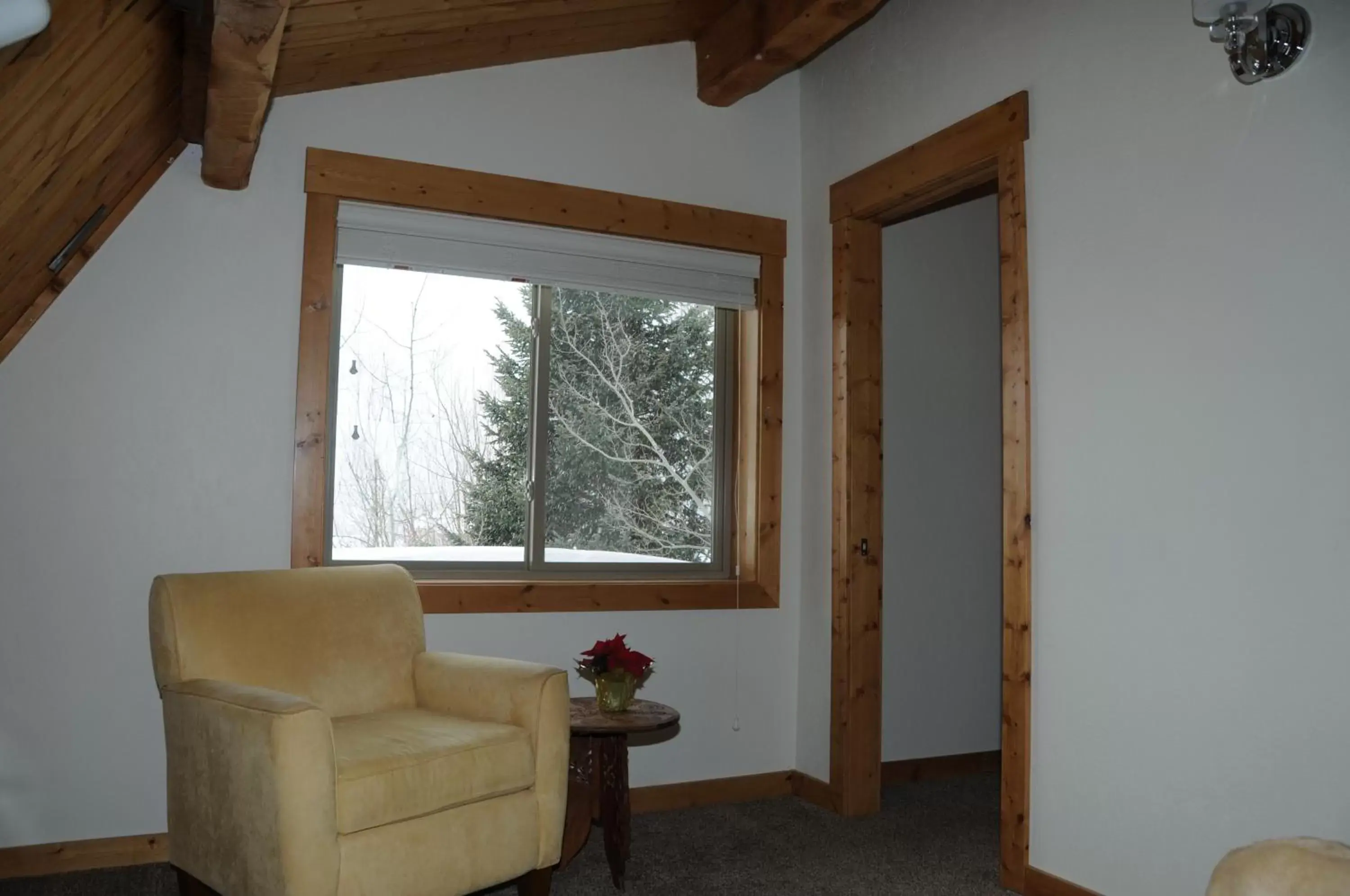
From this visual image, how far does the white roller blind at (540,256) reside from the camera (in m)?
3.36

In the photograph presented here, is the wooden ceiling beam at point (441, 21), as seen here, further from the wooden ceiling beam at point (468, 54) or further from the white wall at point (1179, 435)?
the white wall at point (1179, 435)

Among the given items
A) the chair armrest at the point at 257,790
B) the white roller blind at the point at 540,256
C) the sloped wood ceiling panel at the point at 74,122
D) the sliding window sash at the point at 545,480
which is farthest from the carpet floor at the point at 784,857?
the white roller blind at the point at 540,256

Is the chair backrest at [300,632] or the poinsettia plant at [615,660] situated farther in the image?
the poinsettia plant at [615,660]

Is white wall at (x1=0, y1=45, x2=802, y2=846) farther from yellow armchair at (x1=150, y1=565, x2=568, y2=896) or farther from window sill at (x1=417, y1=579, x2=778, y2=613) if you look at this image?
yellow armchair at (x1=150, y1=565, x2=568, y2=896)

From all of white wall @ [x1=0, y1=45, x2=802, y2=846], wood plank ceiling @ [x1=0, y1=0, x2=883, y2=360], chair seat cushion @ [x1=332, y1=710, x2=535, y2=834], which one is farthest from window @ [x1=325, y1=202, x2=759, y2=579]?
chair seat cushion @ [x1=332, y1=710, x2=535, y2=834]

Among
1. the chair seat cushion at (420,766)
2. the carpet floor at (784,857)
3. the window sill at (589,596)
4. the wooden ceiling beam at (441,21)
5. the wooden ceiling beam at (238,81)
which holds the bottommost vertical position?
the carpet floor at (784,857)

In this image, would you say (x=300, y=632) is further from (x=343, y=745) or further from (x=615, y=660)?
(x=615, y=660)

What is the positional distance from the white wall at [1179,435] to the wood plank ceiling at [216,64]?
2.81ft

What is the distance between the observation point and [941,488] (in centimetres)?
425

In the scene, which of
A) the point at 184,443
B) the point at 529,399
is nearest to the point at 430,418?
the point at 529,399

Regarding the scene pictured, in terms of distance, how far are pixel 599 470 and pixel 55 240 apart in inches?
72.2

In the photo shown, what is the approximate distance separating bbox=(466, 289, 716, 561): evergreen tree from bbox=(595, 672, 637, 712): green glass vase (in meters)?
0.85

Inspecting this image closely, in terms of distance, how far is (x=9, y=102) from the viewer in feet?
6.82

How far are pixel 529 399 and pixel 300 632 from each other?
1252mm
